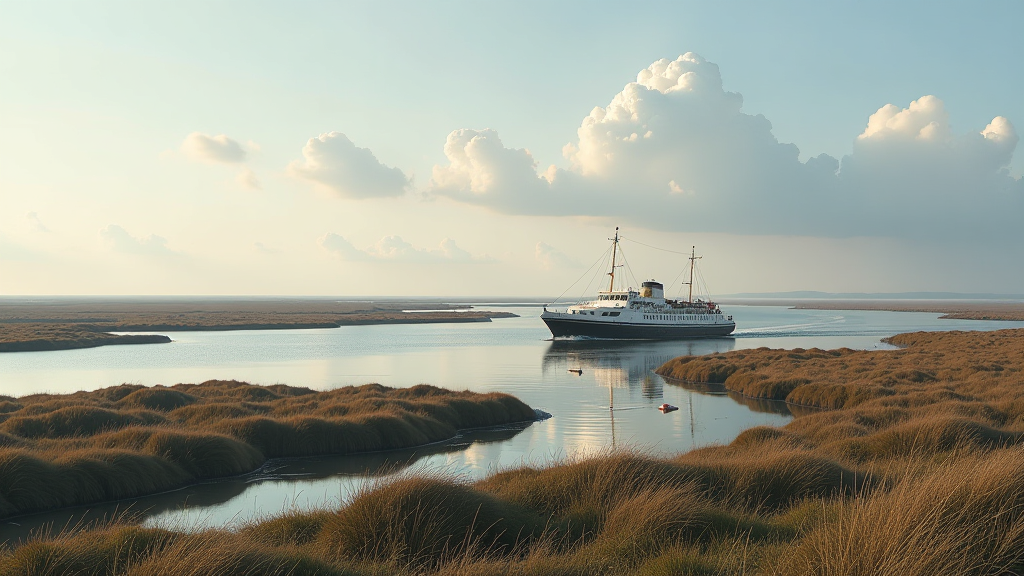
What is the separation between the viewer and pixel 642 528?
31.7ft

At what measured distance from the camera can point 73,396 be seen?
100 ft

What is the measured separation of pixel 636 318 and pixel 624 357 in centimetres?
2673

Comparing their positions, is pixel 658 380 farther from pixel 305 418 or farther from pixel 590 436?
pixel 305 418

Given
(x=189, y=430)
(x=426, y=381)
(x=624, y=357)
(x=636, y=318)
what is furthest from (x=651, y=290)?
(x=189, y=430)

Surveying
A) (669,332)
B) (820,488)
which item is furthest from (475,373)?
(669,332)

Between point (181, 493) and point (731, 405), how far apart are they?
88.6ft

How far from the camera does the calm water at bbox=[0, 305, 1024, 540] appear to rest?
18812 millimetres

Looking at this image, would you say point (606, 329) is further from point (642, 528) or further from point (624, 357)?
point (642, 528)

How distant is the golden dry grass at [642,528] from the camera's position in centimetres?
717

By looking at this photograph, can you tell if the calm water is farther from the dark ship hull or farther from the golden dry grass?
the dark ship hull

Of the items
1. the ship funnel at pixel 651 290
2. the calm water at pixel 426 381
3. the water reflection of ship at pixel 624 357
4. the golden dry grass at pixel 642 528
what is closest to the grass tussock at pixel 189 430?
the calm water at pixel 426 381

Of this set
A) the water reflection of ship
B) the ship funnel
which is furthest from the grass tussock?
the ship funnel

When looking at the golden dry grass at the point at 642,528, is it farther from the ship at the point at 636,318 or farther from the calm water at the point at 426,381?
the ship at the point at 636,318

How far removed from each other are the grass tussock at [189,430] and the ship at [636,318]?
194ft
